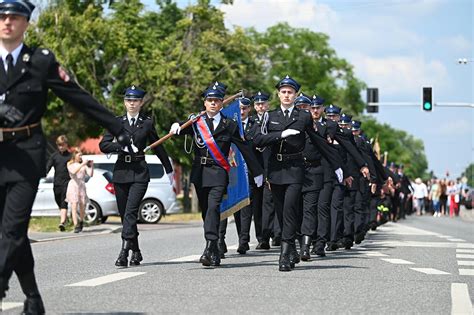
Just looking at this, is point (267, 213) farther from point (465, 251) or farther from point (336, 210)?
point (465, 251)

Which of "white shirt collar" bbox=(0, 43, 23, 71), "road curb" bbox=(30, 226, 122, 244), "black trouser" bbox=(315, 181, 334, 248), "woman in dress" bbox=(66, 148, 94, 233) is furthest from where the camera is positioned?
"woman in dress" bbox=(66, 148, 94, 233)

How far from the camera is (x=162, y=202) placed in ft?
103

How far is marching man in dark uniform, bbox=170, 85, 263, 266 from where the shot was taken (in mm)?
13094

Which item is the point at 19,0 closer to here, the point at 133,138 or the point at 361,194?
the point at 133,138

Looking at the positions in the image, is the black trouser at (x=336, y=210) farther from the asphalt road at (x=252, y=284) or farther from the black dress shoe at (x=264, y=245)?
the black dress shoe at (x=264, y=245)

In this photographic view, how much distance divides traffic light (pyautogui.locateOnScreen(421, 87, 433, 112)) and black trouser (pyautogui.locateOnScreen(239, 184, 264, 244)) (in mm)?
30230

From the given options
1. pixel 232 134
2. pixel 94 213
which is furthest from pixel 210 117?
pixel 94 213

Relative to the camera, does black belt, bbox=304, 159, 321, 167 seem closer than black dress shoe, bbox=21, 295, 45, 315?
No

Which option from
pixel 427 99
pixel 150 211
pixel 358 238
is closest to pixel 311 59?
pixel 427 99

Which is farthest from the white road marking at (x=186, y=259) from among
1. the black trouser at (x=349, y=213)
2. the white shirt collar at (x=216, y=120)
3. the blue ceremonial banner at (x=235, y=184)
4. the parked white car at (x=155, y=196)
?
the parked white car at (x=155, y=196)

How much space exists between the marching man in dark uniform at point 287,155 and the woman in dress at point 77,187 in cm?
1172

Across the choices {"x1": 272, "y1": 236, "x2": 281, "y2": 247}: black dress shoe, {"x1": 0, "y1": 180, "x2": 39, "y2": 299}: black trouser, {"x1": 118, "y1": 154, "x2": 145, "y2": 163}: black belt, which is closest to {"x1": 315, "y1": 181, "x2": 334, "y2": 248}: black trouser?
{"x1": 272, "y1": 236, "x2": 281, "y2": 247}: black dress shoe

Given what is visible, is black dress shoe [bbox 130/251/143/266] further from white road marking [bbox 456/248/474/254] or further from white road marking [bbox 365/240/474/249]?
white road marking [bbox 365/240/474/249]

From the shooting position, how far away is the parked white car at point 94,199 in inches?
1165
